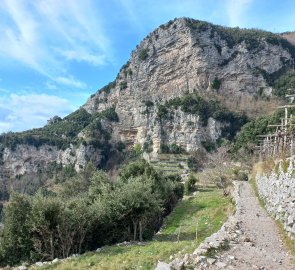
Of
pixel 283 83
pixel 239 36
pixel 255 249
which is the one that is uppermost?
pixel 239 36

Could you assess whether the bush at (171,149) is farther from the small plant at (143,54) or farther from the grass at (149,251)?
the grass at (149,251)

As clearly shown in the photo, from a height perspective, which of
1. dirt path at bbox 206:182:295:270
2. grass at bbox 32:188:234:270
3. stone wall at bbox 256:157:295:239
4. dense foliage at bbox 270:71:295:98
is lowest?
grass at bbox 32:188:234:270

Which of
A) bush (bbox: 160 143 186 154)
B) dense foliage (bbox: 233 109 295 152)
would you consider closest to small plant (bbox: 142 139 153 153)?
bush (bbox: 160 143 186 154)

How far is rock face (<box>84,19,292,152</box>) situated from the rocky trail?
326ft

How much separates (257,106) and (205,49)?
3377cm

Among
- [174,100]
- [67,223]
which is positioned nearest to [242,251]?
[67,223]

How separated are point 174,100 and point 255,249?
372 ft

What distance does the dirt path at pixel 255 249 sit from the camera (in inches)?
535

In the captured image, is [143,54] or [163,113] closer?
[163,113]

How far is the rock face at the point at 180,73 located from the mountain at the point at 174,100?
1.20 ft

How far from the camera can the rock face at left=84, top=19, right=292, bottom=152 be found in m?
132

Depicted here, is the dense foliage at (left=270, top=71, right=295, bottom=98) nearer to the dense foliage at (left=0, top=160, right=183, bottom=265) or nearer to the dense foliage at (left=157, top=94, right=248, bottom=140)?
the dense foliage at (left=157, top=94, right=248, bottom=140)

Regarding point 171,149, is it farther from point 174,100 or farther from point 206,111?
point 174,100

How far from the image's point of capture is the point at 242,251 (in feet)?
50.1
